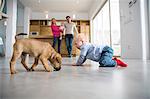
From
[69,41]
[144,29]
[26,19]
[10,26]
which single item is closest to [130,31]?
[144,29]

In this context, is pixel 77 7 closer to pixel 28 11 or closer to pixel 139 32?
pixel 28 11

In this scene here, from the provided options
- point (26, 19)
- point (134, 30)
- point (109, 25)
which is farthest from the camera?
point (26, 19)

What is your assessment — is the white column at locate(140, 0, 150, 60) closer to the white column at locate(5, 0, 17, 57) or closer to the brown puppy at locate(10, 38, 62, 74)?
the brown puppy at locate(10, 38, 62, 74)

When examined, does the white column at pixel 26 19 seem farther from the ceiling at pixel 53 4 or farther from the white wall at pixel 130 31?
the white wall at pixel 130 31

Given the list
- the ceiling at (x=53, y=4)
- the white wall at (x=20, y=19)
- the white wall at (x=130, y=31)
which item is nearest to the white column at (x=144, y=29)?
the white wall at (x=130, y=31)

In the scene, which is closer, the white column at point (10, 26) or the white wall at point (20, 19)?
the white column at point (10, 26)

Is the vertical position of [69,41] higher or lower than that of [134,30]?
lower

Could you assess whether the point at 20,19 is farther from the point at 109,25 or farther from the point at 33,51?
the point at 33,51

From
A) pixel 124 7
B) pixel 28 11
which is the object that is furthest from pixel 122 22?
pixel 28 11

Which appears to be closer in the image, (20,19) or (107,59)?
(107,59)

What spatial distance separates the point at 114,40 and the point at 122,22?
9.07ft

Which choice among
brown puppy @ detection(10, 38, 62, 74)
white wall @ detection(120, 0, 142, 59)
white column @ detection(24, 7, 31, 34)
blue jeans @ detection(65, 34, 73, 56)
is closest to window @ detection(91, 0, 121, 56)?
white wall @ detection(120, 0, 142, 59)

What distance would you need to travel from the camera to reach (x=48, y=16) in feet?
35.2

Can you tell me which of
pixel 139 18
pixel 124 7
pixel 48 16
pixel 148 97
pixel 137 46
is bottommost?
pixel 148 97
